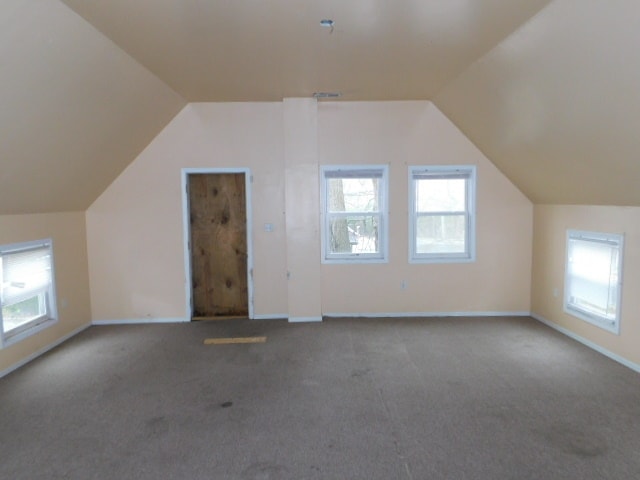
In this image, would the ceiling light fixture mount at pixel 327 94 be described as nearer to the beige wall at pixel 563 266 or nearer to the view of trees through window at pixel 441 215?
the view of trees through window at pixel 441 215

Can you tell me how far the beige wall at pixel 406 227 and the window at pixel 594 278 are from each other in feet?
2.62

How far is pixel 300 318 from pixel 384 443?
2.69 m

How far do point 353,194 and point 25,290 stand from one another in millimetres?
3795

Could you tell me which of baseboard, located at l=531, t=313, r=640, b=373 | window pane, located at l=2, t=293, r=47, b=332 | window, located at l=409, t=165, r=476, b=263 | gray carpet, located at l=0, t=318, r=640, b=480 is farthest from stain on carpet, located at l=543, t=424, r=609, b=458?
window pane, located at l=2, t=293, r=47, b=332

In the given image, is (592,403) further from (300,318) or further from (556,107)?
(300,318)

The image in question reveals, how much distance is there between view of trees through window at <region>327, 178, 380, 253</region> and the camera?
530 cm

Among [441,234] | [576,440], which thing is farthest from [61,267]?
[576,440]

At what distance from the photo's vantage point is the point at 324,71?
155 inches

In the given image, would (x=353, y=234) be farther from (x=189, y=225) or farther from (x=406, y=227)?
(x=189, y=225)

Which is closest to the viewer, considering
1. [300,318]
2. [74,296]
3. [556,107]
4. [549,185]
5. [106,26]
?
[106,26]

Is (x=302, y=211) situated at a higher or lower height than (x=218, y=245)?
higher

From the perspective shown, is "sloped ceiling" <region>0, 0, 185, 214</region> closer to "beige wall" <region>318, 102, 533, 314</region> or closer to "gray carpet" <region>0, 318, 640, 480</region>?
"gray carpet" <region>0, 318, 640, 480</region>

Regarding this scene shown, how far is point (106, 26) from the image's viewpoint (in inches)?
111

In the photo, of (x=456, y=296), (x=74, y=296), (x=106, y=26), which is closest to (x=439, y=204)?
(x=456, y=296)
